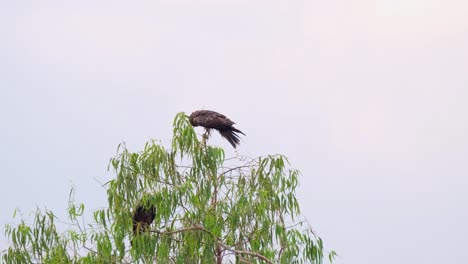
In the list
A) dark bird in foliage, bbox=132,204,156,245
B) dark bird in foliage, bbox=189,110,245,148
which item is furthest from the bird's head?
dark bird in foliage, bbox=132,204,156,245

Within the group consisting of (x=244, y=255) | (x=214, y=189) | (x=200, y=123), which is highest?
(x=200, y=123)

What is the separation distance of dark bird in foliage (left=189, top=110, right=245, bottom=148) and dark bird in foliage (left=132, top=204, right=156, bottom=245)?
186 cm

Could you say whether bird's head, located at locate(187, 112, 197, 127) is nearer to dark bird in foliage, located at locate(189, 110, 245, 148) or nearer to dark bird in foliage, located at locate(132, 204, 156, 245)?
dark bird in foliage, located at locate(189, 110, 245, 148)

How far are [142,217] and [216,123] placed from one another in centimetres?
204

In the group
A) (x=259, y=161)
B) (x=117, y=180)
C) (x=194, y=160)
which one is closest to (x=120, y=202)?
(x=117, y=180)

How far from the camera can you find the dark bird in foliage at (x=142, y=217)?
346 inches

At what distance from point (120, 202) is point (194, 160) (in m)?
0.83

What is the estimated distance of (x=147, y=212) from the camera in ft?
29.0

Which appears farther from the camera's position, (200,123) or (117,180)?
(200,123)

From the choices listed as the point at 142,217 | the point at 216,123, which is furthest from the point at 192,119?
the point at 142,217

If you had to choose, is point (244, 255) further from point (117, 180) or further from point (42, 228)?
point (42, 228)

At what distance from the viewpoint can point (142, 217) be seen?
890 centimetres

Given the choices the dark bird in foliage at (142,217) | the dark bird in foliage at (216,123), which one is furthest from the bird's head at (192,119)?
the dark bird in foliage at (142,217)

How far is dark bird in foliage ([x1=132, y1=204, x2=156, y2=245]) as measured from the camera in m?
8.80
